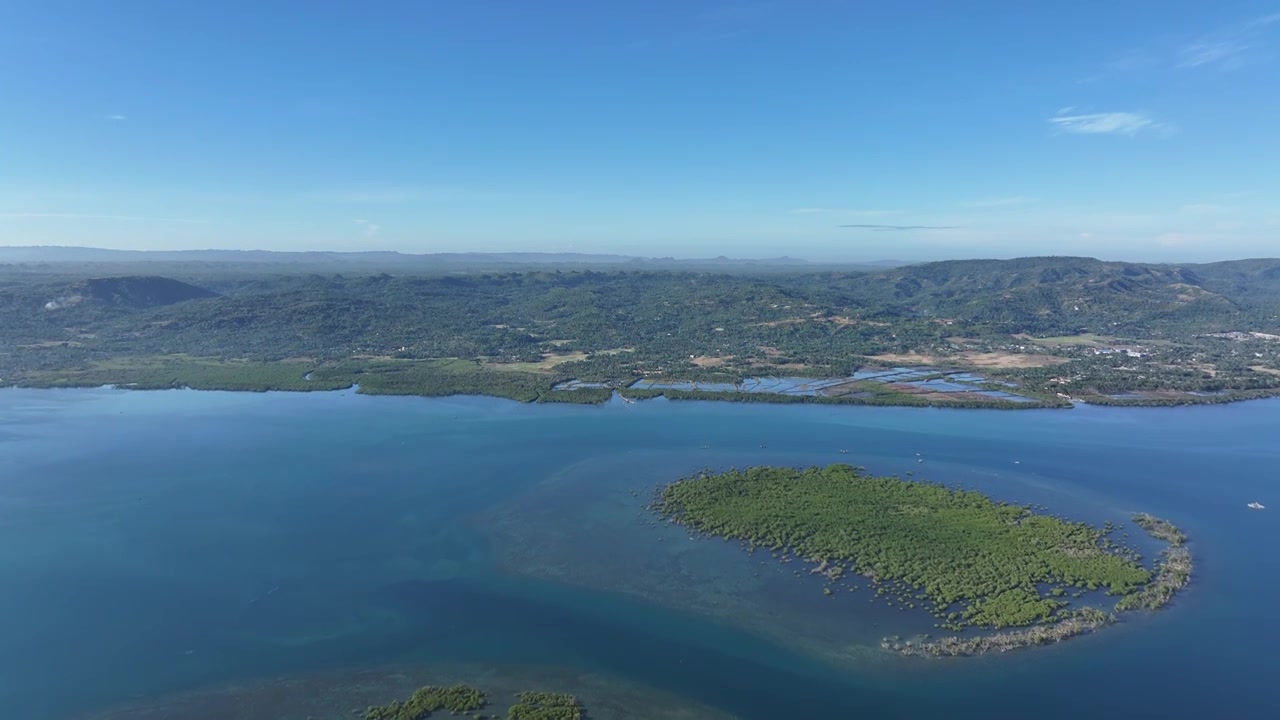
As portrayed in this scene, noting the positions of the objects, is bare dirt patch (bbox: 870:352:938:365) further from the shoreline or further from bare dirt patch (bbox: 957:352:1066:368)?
the shoreline

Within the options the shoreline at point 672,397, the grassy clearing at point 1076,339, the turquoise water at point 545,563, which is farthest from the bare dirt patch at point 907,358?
the turquoise water at point 545,563

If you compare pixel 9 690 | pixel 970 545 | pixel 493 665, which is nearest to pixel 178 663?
pixel 9 690

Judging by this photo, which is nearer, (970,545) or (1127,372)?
(970,545)

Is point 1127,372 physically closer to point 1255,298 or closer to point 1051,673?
point 1051,673

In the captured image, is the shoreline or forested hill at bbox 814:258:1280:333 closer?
the shoreline

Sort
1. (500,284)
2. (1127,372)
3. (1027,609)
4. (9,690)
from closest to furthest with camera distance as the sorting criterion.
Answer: (9,690) → (1027,609) → (1127,372) → (500,284)

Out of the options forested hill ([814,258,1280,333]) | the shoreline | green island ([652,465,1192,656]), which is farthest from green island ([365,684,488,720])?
forested hill ([814,258,1280,333])
